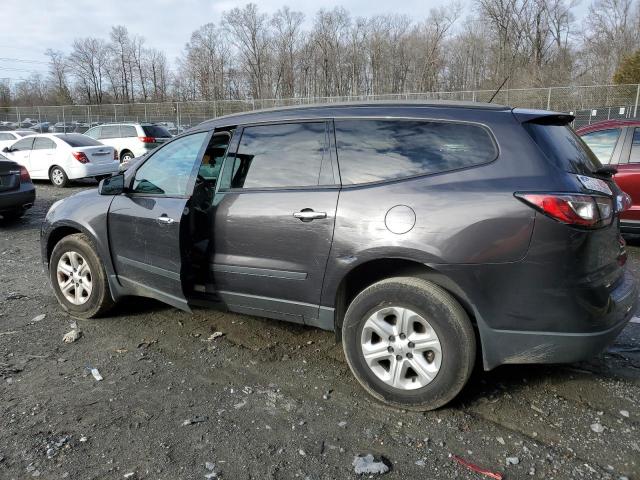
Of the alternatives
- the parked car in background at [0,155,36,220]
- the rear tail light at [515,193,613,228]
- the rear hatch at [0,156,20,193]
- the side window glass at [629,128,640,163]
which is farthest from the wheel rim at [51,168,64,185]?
the rear tail light at [515,193,613,228]

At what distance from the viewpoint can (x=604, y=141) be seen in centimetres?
682

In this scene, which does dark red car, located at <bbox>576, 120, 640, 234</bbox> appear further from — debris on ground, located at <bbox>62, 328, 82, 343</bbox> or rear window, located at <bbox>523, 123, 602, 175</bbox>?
debris on ground, located at <bbox>62, 328, 82, 343</bbox>

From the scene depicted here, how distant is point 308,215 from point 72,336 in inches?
92.4

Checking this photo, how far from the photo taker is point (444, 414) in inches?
111

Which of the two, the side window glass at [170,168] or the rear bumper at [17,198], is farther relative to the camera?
the rear bumper at [17,198]

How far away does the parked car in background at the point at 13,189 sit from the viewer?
27.0ft

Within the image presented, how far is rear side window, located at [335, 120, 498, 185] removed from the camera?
272 cm

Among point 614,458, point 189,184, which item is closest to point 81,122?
point 189,184

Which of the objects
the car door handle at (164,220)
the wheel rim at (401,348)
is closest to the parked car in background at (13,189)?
the car door handle at (164,220)

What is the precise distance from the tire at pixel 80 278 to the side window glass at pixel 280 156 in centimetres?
163

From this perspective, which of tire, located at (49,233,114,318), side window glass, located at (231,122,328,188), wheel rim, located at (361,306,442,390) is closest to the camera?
wheel rim, located at (361,306,442,390)

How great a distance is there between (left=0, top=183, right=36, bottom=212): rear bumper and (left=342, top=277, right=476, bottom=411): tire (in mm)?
7653

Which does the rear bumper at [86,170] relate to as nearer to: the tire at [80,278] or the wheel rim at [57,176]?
the wheel rim at [57,176]

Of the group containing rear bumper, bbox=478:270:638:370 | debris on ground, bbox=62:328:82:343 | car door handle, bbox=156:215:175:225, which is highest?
car door handle, bbox=156:215:175:225
